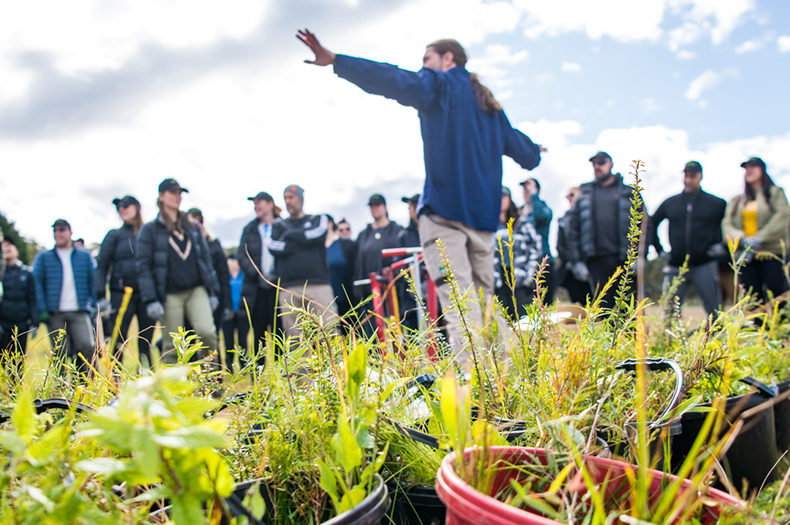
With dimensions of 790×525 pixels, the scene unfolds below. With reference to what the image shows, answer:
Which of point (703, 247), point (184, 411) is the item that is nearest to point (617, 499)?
point (184, 411)

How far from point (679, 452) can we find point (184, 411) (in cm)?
131

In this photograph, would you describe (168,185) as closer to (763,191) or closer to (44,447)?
(44,447)

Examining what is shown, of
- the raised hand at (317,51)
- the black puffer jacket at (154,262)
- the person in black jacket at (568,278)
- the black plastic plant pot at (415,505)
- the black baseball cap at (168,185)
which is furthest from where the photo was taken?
the person in black jacket at (568,278)

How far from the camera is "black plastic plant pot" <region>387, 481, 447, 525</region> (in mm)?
880

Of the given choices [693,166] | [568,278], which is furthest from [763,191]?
[568,278]

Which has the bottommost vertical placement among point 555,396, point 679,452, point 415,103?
point 679,452

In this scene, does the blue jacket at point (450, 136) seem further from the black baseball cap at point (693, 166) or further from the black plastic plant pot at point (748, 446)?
the black baseball cap at point (693, 166)

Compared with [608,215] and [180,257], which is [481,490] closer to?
[180,257]

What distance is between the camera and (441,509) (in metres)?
0.88

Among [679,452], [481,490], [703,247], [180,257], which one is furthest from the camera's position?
[703,247]

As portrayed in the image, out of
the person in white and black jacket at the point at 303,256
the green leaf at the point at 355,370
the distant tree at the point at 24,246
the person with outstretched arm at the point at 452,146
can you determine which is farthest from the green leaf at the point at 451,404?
the distant tree at the point at 24,246

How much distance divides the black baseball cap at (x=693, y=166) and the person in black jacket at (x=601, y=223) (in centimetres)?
74

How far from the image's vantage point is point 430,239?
304 cm

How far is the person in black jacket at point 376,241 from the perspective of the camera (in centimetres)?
710
